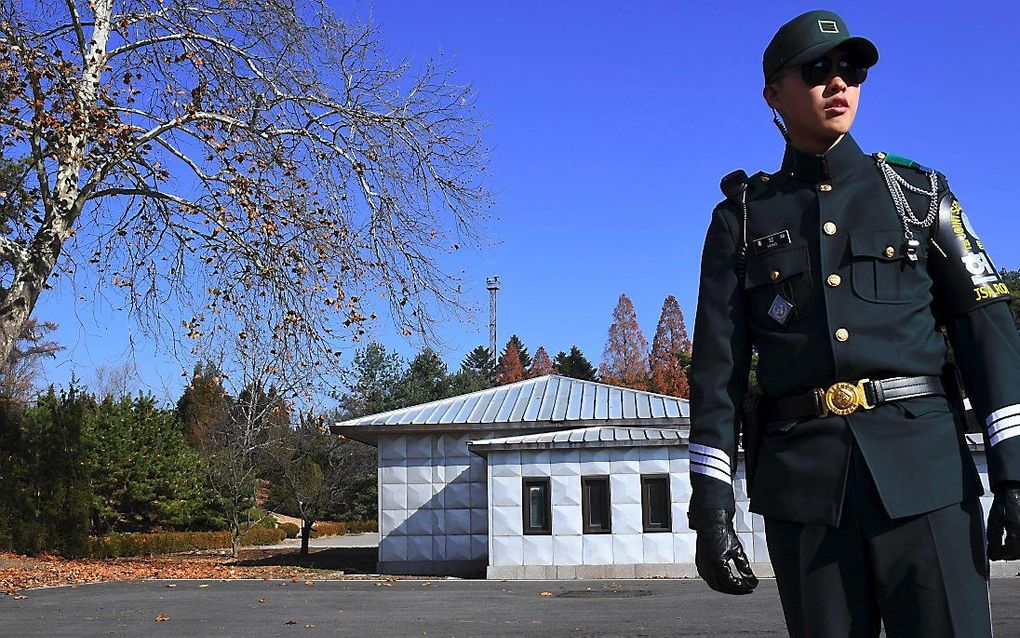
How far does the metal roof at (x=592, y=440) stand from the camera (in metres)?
19.9

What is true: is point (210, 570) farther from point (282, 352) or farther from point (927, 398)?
point (927, 398)

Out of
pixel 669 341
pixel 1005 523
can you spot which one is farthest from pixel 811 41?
pixel 669 341

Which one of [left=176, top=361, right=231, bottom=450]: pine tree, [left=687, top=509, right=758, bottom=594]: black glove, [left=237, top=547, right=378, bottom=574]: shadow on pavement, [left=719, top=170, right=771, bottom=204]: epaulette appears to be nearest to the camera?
[left=687, top=509, right=758, bottom=594]: black glove

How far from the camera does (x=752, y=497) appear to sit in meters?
2.88

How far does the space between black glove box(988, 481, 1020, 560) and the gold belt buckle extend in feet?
1.22

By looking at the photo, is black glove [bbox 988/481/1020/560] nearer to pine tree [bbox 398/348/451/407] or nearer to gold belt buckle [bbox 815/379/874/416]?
gold belt buckle [bbox 815/379/874/416]

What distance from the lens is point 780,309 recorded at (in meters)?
2.91

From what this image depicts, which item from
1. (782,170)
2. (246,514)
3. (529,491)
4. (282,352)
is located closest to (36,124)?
(282,352)

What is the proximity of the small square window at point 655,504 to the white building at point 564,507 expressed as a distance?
19 millimetres

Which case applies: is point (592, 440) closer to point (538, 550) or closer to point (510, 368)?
point (538, 550)

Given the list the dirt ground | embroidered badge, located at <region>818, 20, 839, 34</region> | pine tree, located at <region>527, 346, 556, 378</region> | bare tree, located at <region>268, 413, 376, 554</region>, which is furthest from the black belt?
pine tree, located at <region>527, 346, 556, 378</region>

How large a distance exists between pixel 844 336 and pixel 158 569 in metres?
23.2

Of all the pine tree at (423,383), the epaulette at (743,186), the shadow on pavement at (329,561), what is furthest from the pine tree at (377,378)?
the epaulette at (743,186)

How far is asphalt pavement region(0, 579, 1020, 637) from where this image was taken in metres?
10.5
